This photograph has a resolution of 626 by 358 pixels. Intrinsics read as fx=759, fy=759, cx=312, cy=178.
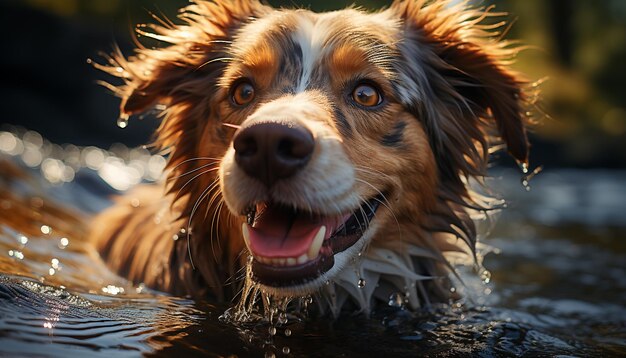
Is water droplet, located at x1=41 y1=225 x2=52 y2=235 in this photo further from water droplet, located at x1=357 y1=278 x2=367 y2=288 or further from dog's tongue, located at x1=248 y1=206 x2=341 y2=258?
Answer: dog's tongue, located at x1=248 y1=206 x2=341 y2=258

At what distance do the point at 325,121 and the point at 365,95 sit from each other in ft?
1.73

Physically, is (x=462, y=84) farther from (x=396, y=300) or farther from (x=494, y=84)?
(x=396, y=300)

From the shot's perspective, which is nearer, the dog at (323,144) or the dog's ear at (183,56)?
the dog at (323,144)

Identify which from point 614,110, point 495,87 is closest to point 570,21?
point 614,110

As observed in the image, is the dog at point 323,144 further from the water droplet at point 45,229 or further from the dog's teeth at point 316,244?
the water droplet at point 45,229

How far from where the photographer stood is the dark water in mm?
3107

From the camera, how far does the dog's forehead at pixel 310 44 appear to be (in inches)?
154

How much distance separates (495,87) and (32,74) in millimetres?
14853

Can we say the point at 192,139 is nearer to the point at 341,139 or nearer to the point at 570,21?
the point at 341,139

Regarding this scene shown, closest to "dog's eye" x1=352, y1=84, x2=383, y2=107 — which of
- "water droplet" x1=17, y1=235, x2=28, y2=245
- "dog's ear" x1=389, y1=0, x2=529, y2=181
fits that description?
"dog's ear" x1=389, y1=0, x2=529, y2=181

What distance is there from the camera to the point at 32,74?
17.2 meters

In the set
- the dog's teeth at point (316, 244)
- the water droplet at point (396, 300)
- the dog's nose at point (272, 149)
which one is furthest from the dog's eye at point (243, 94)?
the water droplet at point (396, 300)

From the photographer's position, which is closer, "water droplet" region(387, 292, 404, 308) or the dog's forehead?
the dog's forehead

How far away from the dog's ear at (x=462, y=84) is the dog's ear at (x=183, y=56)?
102cm
